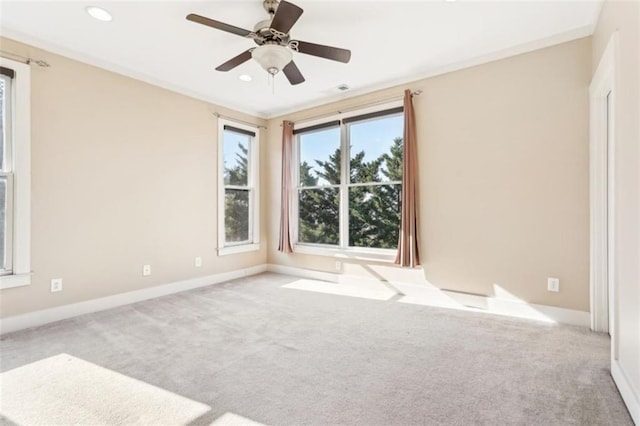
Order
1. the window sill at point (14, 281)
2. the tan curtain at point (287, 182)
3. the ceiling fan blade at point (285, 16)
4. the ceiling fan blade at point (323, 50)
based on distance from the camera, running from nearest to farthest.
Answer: the ceiling fan blade at point (285, 16) < the ceiling fan blade at point (323, 50) < the window sill at point (14, 281) < the tan curtain at point (287, 182)

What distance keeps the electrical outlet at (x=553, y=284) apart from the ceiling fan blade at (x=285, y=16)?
3.28m

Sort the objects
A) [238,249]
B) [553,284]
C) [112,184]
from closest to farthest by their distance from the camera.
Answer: [553,284]
[112,184]
[238,249]

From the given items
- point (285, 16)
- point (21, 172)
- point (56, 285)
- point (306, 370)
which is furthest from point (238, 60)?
point (56, 285)

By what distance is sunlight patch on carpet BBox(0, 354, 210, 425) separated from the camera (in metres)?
1.64

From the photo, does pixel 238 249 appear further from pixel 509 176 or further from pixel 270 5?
pixel 509 176

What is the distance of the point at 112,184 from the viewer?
351cm

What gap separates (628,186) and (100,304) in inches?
183

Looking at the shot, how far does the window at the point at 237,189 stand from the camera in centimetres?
474

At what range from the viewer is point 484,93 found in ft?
11.1

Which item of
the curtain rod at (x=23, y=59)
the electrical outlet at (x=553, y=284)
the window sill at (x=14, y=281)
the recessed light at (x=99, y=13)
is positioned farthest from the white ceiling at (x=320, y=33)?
the electrical outlet at (x=553, y=284)

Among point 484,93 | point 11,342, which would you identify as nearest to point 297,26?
point 484,93

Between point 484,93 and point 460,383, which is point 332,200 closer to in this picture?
point 484,93

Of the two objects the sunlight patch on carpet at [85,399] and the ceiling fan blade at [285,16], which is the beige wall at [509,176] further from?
the sunlight patch on carpet at [85,399]

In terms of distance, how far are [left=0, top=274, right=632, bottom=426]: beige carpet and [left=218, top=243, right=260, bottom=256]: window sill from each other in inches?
56.9
